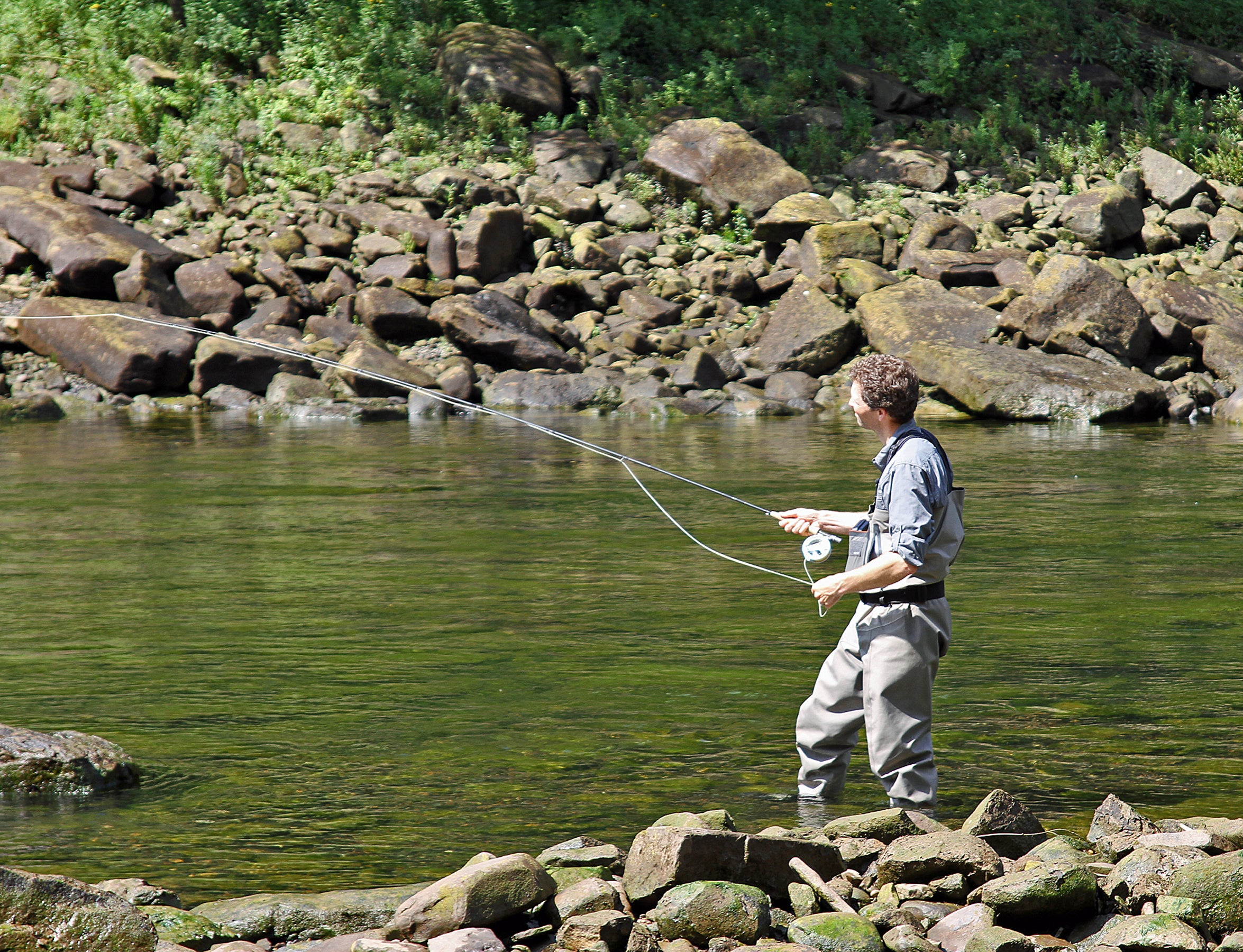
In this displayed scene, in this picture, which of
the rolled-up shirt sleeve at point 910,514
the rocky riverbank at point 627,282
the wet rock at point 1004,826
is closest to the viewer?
the wet rock at point 1004,826

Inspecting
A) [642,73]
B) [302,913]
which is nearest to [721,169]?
[642,73]

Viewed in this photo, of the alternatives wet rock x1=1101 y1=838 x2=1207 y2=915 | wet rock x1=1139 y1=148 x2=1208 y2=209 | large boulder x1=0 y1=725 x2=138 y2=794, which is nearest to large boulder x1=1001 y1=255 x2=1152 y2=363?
wet rock x1=1139 y1=148 x2=1208 y2=209

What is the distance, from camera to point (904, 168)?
85.3 feet

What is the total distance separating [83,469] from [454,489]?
3.94 meters

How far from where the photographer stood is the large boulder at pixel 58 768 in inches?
180

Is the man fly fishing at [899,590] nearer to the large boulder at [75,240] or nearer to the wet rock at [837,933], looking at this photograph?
the wet rock at [837,933]

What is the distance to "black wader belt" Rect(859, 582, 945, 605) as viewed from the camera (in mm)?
4227

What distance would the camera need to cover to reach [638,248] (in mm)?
24203

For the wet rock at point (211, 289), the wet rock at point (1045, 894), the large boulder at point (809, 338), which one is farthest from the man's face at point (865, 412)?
the wet rock at point (211, 289)

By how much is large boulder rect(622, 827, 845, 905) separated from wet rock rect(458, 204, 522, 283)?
65.6 feet

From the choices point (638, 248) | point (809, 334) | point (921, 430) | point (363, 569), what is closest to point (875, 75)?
point (638, 248)

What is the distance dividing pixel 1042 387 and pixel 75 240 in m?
14.9

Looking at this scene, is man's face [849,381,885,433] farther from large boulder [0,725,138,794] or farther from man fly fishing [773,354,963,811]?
large boulder [0,725,138,794]

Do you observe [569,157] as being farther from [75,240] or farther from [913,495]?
[913,495]
